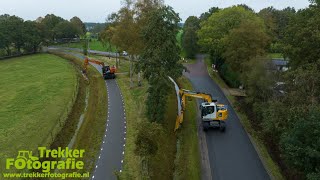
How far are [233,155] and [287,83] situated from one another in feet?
26.9

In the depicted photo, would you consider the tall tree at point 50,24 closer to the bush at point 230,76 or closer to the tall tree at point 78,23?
the tall tree at point 78,23

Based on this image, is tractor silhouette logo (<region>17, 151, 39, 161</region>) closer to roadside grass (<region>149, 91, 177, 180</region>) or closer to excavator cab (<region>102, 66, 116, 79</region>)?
roadside grass (<region>149, 91, 177, 180</region>)

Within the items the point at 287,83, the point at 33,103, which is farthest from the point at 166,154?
the point at 33,103

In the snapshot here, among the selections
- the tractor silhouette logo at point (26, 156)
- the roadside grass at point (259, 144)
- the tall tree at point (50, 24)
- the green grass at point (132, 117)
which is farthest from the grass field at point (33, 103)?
the tall tree at point (50, 24)

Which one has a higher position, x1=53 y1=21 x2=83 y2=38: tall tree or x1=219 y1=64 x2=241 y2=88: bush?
x1=53 y1=21 x2=83 y2=38: tall tree

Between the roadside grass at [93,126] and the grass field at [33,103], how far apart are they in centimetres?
267

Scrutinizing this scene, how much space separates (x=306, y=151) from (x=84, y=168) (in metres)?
16.4

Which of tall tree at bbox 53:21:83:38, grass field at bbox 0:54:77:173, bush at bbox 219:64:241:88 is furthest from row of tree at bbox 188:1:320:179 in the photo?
tall tree at bbox 53:21:83:38

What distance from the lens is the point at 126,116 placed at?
40188mm

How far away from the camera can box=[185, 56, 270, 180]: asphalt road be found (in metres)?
27.5

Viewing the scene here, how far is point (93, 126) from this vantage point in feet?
121

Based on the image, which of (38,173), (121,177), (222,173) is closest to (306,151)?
(222,173)

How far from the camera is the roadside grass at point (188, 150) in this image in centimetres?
2747

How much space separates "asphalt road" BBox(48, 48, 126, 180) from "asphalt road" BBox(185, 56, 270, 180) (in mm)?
7976
